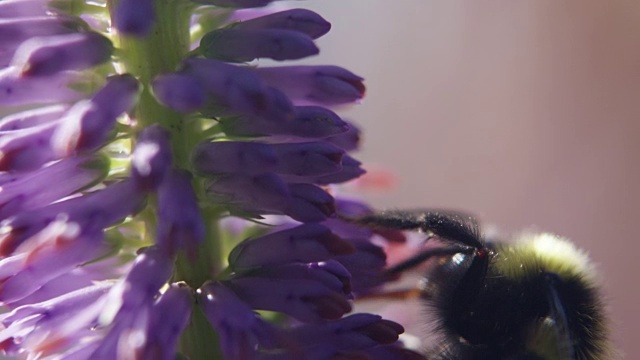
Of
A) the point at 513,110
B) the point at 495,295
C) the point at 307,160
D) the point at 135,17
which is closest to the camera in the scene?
the point at 135,17

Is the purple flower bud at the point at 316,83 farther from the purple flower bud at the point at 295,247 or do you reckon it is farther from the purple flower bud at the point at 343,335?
the purple flower bud at the point at 343,335

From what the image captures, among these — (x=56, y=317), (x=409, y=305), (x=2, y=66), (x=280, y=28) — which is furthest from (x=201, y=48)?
(x=409, y=305)

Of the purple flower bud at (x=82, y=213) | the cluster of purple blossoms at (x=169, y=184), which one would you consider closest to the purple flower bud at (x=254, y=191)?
the cluster of purple blossoms at (x=169, y=184)

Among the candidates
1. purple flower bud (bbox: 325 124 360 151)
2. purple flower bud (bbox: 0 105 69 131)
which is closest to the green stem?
purple flower bud (bbox: 0 105 69 131)

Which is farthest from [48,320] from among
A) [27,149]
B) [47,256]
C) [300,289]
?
[300,289]

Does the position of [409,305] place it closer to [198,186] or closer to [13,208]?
[198,186]

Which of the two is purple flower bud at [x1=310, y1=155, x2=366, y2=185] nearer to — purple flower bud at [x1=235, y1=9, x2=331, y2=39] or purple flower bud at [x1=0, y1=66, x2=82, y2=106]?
purple flower bud at [x1=235, y1=9, x2=331, y2=39]

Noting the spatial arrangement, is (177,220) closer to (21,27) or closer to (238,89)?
(238,89)
